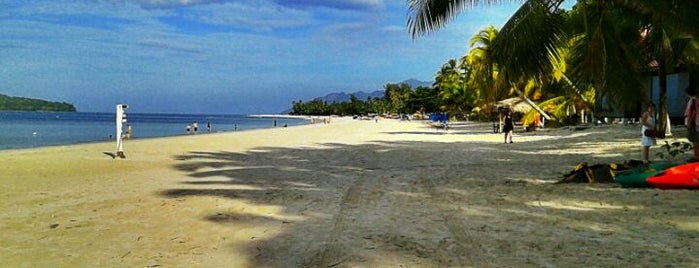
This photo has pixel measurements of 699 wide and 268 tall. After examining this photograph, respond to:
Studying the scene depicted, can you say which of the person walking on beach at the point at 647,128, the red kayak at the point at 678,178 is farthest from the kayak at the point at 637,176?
the person walking on beach at the point at 647,128

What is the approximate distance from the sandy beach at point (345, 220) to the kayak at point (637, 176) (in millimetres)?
221

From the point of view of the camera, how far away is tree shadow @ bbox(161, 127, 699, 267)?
407 centimetres

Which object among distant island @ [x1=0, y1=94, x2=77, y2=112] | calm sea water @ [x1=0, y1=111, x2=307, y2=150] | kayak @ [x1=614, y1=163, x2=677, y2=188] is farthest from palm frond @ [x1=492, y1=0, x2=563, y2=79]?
distant island @ [x1=0, y1=94, x2=77, y2=112]

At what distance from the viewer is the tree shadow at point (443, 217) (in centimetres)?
407

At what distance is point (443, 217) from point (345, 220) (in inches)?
39.3

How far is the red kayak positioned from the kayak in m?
0.07

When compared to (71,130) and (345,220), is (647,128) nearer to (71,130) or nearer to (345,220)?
(345,220)

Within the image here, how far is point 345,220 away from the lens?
218 inches

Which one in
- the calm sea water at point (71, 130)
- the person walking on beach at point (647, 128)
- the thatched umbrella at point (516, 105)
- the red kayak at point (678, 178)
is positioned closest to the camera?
the red kayak at point (678, 178)

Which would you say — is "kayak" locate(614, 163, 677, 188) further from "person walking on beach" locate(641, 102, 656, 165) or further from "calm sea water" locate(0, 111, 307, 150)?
"calm sea water" locate(0, 111, 307, 150)

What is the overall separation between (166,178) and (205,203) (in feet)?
10.8

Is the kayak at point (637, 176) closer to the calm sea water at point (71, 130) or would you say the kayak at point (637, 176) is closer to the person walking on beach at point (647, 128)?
the person walking on beach at point (647, 128)

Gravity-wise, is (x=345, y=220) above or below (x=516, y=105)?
below

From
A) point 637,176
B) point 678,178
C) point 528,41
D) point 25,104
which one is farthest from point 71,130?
point 25,104
